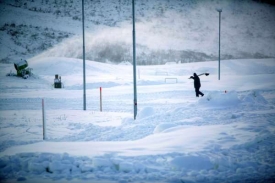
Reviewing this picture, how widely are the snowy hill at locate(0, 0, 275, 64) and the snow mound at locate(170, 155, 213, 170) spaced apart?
193 ft

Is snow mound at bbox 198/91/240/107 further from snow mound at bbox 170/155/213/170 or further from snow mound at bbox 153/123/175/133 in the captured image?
snow mound at bbox 170/155/213/170

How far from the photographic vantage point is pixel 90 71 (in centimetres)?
4353

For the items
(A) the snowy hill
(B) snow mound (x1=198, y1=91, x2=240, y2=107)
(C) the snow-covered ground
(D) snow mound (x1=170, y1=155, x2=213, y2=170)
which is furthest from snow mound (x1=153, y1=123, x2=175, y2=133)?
(A) the snowy hill

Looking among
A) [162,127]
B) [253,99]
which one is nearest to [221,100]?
[253,99]

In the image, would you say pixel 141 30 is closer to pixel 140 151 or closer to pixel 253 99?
pixel 253 99

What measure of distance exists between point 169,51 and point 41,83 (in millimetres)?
43638

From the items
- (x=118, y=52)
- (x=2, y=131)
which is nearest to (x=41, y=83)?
(x=2, y=131)

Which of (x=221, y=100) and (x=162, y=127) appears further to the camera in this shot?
(x=221, y=100)

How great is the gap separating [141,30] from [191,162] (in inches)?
2812

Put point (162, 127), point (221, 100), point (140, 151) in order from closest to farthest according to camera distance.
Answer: point (140, 151) → point (162, 127) → point (221, 100)

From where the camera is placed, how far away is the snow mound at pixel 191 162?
533cm

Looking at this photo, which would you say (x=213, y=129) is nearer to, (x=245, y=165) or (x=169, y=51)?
(x=245, y=165)

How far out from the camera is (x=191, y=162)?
5434 mm

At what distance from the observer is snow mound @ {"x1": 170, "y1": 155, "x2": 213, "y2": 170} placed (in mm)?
5332
